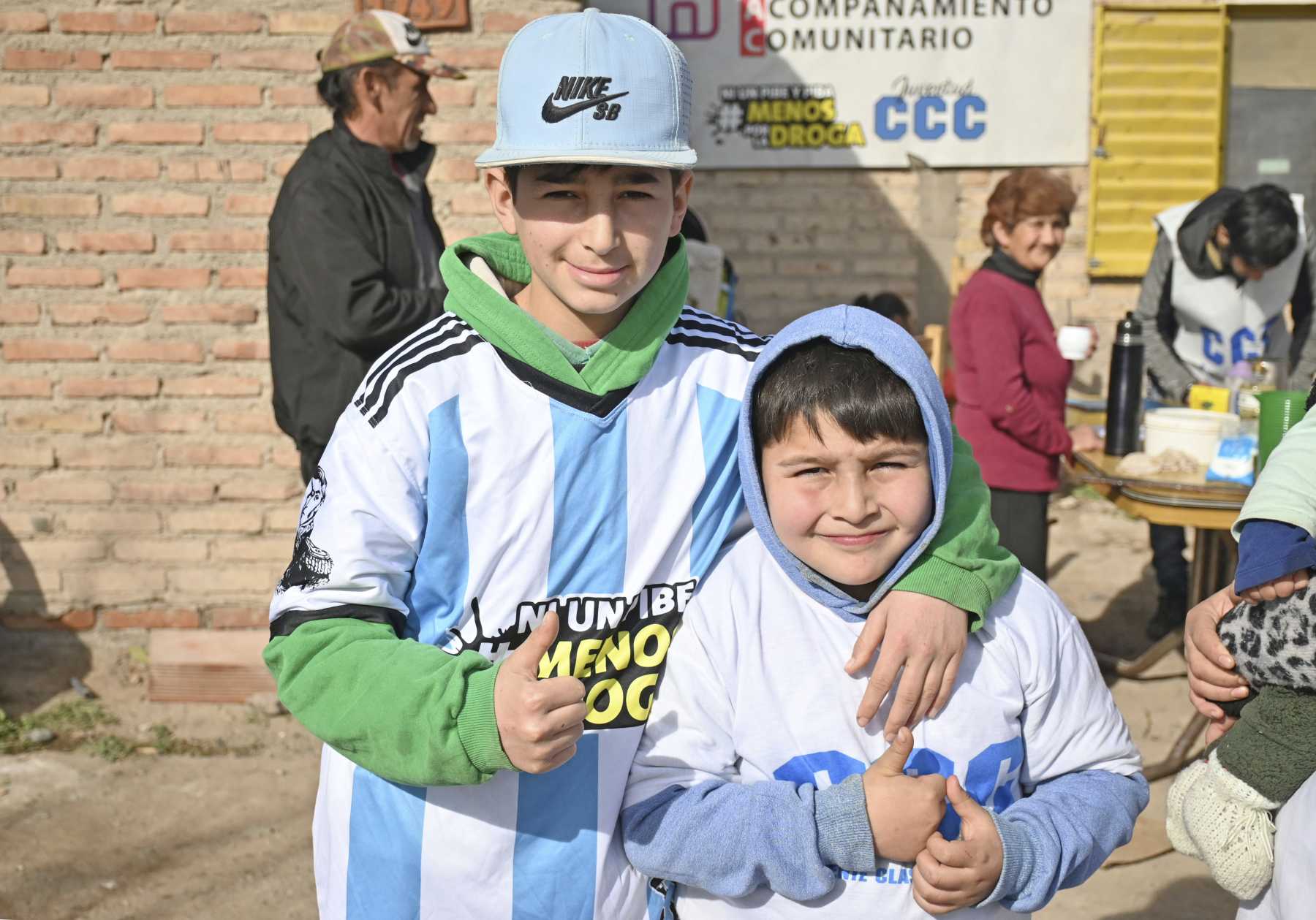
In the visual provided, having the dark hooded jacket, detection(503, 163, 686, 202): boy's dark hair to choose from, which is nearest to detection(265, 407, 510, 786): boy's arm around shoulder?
detection(503, 163, 686, 202): boy's dark hair

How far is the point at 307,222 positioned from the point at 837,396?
239cm

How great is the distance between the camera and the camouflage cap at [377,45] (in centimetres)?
364

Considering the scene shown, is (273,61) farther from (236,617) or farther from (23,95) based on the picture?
(236,617)

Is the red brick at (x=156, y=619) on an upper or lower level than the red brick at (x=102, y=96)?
lower

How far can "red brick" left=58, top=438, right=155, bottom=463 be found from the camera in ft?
15.1

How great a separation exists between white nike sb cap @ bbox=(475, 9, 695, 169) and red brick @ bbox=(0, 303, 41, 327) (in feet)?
12.0

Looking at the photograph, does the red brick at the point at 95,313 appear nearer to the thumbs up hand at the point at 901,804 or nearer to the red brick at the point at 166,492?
the red brick at the point at 166,492

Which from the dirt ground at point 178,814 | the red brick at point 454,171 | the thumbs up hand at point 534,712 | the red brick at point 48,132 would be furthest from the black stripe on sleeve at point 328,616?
the red brick at point 48,132

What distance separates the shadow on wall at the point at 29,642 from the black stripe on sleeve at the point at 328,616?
11.9 ft

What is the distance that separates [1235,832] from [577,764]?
836 mm

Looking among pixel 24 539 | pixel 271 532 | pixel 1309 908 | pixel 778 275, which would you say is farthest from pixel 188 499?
pixel 778 275

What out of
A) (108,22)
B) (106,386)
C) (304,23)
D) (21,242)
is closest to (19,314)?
(21,242)

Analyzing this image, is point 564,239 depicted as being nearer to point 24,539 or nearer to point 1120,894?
point 1120,894

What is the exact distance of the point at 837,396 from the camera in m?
1.54
